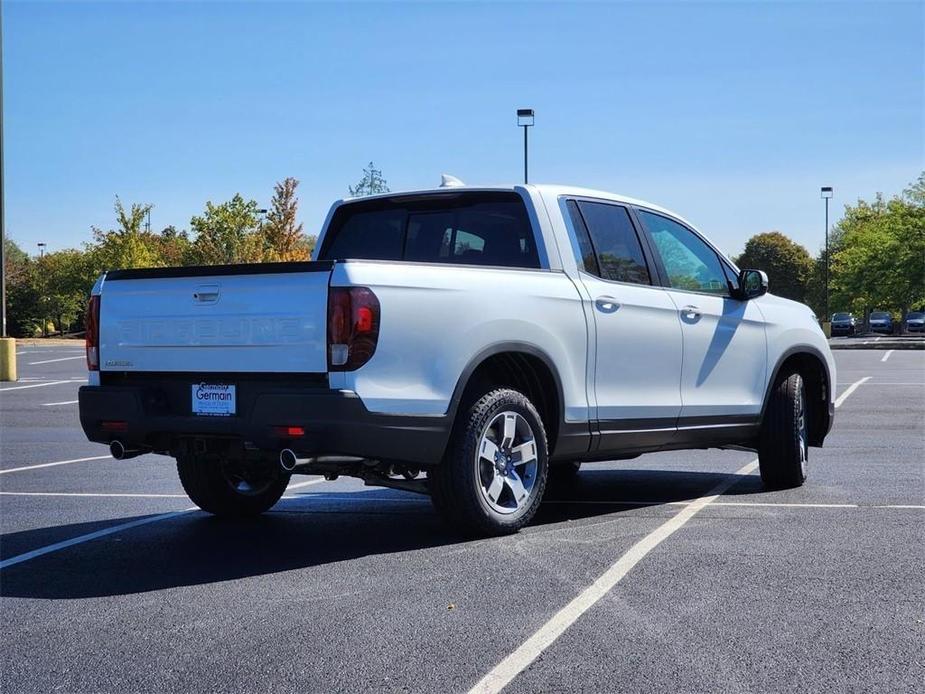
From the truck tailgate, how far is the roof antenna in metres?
1.98

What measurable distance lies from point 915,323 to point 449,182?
252 ft

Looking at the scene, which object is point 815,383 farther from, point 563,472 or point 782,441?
point 563,472

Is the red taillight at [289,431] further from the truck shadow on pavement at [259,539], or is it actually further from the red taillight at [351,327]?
the truck shadow on pavement at [259,539]

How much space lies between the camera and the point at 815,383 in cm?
940

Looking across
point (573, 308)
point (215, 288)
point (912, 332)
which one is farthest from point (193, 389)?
point (912, 332)

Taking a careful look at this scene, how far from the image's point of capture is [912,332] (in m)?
81.6

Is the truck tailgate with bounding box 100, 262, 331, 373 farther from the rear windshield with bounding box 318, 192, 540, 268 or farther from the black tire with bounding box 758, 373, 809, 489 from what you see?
the black tire with bounding box 758, 373, 809, 489

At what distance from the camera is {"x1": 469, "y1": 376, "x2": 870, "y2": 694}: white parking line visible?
13.3ft

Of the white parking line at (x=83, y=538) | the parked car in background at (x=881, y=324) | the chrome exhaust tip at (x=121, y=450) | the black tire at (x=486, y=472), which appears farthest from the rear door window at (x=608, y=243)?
the parked car in background at (x=881, y=324)

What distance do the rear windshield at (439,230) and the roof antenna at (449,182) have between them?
82 mm

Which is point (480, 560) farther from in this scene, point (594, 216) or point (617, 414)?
point (594, 216)

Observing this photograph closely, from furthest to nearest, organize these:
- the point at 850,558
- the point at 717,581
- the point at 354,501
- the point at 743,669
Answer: the point at 354,501, the point at 850,558, the point at 717,581, the point at 743,669

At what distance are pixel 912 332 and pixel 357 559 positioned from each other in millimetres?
81716

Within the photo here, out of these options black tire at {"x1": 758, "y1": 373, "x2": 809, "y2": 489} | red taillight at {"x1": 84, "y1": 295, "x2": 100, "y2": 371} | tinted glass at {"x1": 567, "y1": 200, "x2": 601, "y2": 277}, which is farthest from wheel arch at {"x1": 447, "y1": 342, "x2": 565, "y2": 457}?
black tire at {"x1": 758, "y1": 373, "x2": 809, "y2": 489}
